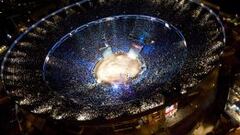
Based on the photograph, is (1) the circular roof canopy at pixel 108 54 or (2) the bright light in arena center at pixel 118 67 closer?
(1) the circular roof canopy at pixel 108 54

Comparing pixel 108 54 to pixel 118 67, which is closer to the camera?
pixel 118 67

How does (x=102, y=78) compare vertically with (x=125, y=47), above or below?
below

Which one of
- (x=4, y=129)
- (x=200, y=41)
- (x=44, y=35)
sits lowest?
(x=4, y=129)

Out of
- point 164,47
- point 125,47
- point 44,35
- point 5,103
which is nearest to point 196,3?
point 164,47

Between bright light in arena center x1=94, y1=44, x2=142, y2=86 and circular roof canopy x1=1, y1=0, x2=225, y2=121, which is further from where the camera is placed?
bright light in arena center x1=94, y1=44, x2=142, y2=86

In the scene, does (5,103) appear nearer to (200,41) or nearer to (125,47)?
(125,47)
